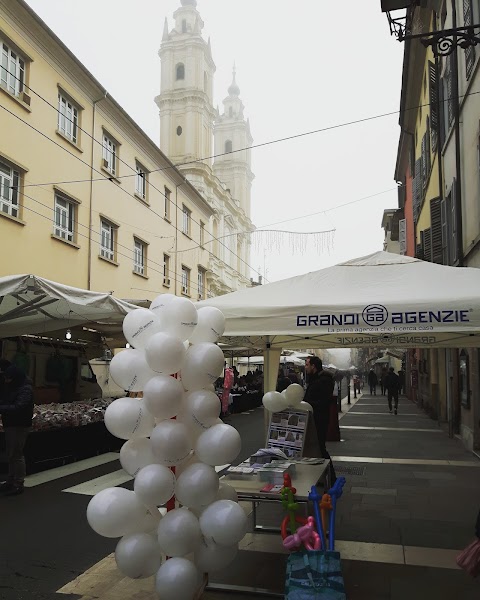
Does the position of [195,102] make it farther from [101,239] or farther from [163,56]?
[101,239]

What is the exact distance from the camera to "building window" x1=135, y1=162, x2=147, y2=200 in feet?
83.2

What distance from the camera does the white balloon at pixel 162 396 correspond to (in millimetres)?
3959

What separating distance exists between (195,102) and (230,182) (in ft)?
60.8

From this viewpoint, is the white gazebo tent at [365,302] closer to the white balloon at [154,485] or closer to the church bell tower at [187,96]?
the white balloon at [154,485]

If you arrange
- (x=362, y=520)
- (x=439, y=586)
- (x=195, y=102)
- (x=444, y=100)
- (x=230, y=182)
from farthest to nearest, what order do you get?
(x=230, y=182), (x=195, y=102), (x=444, y=100), (x=362, y=520), (x=439, y=586)

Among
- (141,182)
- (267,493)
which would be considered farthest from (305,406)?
(141,182)

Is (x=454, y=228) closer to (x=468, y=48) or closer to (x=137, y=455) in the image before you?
(x=468, y=48)

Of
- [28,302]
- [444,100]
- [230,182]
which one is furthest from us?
[230,182]

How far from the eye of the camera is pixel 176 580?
3775 millimetres

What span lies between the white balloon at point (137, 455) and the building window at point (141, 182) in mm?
21819

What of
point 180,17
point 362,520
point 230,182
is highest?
point 180,17

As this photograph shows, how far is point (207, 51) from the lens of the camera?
44.9 metres

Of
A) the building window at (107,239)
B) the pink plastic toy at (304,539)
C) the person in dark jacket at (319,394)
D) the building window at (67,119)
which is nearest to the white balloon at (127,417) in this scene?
the pink plastic toy at (304,539)

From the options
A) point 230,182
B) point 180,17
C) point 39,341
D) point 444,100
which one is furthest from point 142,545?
point 230,182
